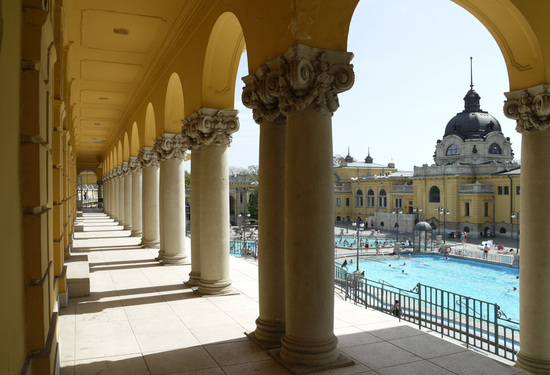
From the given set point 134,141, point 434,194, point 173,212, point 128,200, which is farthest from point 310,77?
point 434,194

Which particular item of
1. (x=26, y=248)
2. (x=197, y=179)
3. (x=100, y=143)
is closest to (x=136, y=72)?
(x=197, y=179)

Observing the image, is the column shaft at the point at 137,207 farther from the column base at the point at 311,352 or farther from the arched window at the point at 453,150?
the arched window at the point at 453,150

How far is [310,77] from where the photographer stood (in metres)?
6.79

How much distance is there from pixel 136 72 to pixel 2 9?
17.1 metres

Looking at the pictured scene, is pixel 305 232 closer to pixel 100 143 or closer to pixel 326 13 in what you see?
pixel 326 13

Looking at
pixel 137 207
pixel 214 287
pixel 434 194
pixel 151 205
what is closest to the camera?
pixel 214 287

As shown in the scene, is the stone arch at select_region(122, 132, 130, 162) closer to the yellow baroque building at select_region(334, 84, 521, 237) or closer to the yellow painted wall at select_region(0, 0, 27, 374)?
the yellow painted wall at select_region(0, 0, 27, 374)

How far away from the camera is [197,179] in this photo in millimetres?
13133

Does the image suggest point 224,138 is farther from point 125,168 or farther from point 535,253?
point 125,168

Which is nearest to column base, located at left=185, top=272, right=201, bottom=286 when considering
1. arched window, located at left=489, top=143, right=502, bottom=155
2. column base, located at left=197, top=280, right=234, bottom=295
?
column base, located at left=197, top=280, right=234, bottom=295

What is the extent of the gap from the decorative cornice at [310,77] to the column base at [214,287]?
6.11 m

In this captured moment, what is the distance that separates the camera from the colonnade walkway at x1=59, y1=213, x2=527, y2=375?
6.88 metres

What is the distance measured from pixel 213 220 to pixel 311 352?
18.6ft

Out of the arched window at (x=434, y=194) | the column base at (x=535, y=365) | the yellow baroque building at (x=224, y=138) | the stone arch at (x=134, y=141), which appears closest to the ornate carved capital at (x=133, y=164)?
the stone arch at (x=134, y=141)
